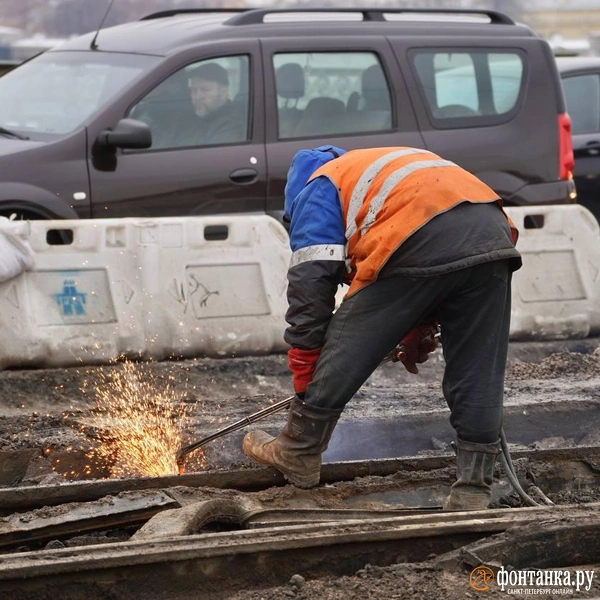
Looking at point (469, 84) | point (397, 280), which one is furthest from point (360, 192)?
point (469, 84)

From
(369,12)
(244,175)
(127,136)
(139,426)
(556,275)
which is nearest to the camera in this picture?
(139,426)

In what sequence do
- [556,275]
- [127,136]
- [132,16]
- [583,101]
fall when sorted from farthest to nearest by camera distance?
[132,16]
[583,101]
[556,275]
[127,136]

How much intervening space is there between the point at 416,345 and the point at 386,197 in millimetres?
856

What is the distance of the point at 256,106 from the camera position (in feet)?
27.1

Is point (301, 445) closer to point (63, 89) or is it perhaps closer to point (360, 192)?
point (360, 192)

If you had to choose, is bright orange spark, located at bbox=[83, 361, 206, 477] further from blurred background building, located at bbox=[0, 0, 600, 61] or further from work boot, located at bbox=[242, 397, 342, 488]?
blurred background building, located at bbox=[0, 0, 600, 61]

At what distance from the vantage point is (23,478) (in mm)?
5586

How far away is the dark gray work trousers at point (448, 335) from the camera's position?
4.61 meters

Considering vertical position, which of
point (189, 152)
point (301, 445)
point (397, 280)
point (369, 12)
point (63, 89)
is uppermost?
point (369, 12)

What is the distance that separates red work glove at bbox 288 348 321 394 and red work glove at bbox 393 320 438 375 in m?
0.45

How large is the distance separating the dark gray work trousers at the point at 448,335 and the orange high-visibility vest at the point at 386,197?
0.41 feet

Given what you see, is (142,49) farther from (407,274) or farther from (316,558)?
(316,558)

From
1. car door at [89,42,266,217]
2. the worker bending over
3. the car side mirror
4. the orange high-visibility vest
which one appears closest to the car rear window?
car door at [89,42,266,217]

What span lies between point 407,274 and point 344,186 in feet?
1.41
